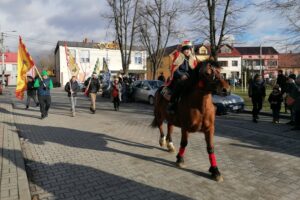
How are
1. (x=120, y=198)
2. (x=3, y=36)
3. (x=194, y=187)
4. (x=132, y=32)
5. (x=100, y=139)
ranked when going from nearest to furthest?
1. (x=120, y=198)
2. (x=194, y=187)
3. (x=100, y=139)
4. (x=132, y=32)
5. (x=3, y=36)

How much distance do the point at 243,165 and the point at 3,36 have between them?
158 ft

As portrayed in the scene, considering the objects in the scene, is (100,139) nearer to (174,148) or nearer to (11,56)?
(174,148)

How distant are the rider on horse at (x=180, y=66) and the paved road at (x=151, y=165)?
4.57 ft

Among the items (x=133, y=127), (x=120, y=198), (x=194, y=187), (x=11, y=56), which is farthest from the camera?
(x=11, y=56)

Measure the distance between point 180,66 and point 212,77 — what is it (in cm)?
150

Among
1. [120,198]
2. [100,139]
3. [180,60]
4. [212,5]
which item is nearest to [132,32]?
[212,5]

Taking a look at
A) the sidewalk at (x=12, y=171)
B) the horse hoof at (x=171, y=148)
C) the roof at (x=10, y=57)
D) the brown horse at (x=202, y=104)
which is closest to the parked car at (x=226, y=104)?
the horse hoof at (x=171, y=148)

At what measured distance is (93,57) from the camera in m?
59.4

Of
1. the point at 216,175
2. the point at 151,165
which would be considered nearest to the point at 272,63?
the point at 151,165

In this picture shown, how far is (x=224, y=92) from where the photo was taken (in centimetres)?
462

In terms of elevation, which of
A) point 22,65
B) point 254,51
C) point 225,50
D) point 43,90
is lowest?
point 43,90

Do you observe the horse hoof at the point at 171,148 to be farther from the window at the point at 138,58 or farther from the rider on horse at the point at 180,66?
the window at the point at 138,58

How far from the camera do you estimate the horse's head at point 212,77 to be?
15.0 feet

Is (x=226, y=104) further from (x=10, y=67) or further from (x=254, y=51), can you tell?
(x=10, y=67)
